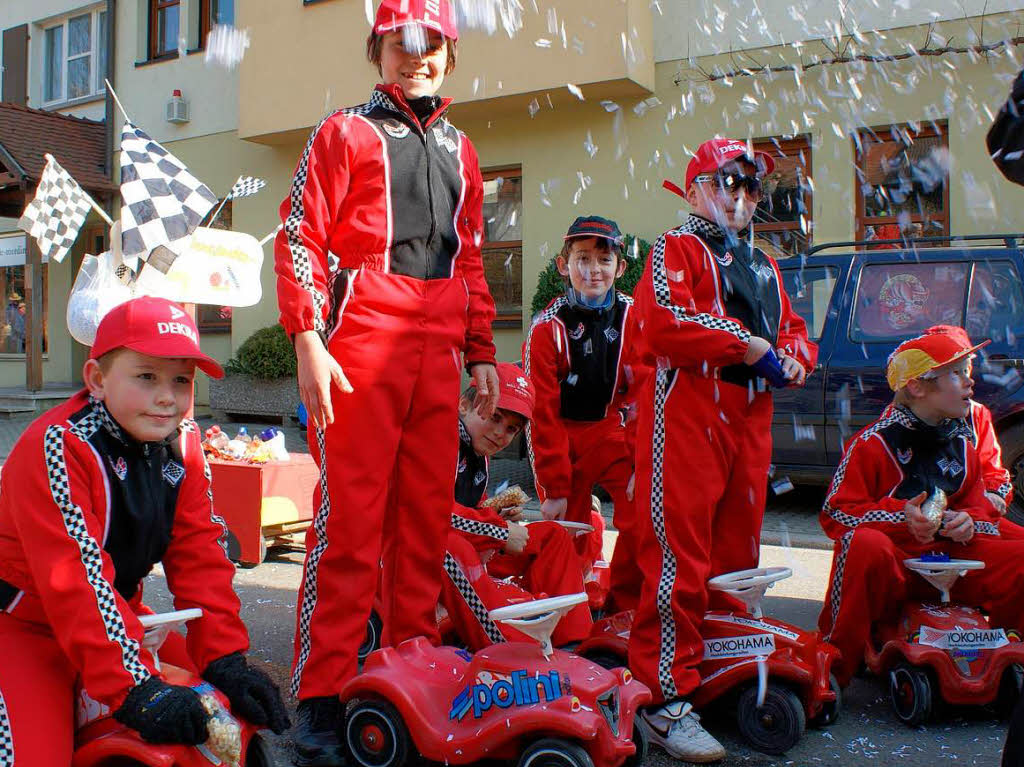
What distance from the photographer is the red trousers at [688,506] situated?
3072 millimetres

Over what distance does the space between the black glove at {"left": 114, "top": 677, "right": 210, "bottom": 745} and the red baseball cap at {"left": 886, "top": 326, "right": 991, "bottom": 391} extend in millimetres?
2623

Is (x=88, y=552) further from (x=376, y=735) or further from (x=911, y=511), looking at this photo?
(x=911, y=511)

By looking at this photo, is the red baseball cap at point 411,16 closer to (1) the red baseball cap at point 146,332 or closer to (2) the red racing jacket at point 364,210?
(2) the red racing jacket at point 364,210

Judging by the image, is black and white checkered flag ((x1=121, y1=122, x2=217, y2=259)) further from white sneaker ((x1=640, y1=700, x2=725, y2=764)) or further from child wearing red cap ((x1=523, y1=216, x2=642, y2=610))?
white sneaker ((x1=640, y1=700, x2=725, y2=764))

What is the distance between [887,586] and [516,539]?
1270 mm

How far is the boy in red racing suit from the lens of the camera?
11.0 ft

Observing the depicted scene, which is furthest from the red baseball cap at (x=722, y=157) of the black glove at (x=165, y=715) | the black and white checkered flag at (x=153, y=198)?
the black and white checkered flag at (x=153, y=198)

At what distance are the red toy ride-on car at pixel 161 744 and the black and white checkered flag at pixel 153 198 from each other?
3.62 meters

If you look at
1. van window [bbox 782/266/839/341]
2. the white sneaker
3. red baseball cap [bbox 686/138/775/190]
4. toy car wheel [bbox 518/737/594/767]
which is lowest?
the white sneaker

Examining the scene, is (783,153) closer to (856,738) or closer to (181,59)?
(856,738)

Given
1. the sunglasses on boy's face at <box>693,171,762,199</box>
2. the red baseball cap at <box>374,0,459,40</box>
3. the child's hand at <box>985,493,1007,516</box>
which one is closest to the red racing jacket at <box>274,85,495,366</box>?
the red baseball cap at <box>374,0,459,40</box>

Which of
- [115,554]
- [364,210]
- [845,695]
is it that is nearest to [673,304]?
[364,210]

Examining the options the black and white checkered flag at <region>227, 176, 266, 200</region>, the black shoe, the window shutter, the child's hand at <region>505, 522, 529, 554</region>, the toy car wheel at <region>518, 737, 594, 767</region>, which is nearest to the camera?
the toy car wheel at <region>518, 737, 594, 767</region>

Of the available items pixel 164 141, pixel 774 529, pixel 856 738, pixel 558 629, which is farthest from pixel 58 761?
pixel 164 141
